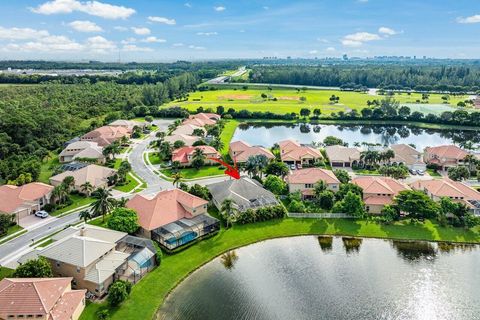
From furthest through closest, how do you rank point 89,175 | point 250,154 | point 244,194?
point 250,154 → point 89,175 → point 244,194

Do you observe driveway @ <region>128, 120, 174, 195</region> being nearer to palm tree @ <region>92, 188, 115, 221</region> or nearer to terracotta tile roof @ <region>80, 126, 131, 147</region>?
terracotta tile roof @ <region>80, 126, 131, 147</region>

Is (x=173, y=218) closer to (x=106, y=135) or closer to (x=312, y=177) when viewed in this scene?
(x=312, y=177)

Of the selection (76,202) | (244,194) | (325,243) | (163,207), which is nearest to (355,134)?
(244,194)

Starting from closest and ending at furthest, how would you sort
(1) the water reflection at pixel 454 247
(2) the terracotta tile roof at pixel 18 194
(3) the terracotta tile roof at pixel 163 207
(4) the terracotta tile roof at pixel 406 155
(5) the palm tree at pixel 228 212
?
(1) the water reflection at pixel 454 247
(3) the terracotta tile roof at pixel 163 207
(5) the palm tree at pixel 228 212
(2) the terracotta tile roof at pixel 18 194
(4) the terracotta tile roof at pixel 406 155

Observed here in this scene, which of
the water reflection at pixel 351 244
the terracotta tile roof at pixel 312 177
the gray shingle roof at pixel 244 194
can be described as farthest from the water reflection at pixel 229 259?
the terracotta tile roof at pixel 312 177

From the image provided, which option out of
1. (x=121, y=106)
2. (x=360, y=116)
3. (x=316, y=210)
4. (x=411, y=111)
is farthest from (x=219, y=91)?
(x=316, y=210)

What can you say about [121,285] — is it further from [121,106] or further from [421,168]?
[121,106]

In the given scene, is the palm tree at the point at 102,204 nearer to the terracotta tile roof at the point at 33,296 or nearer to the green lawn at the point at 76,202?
the green lawn at the point at 76,202
